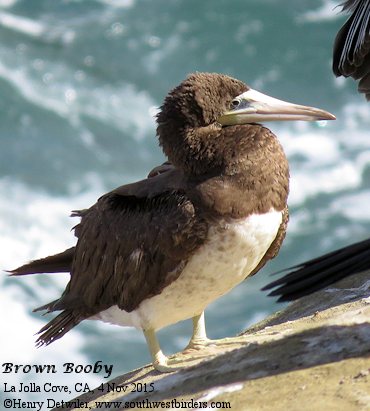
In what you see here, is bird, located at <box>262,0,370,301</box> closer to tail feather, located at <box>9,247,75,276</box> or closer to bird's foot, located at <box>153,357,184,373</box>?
tail feather, located at <box>9,247,75,276</box>

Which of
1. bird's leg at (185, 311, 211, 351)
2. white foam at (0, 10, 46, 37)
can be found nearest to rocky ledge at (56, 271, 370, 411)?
bird's leg at (185, 311, 211, 351)

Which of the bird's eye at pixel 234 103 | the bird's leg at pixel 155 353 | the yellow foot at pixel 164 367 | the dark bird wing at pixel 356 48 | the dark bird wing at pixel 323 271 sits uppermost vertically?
the dark bird wing at pixel 356 48

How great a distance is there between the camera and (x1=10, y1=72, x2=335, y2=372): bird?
18.6ft

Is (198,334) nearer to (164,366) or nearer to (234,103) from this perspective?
(164,366)

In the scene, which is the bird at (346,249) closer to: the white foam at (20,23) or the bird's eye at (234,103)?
the bird's eye at (234,103)

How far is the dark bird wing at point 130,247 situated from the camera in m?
5.69

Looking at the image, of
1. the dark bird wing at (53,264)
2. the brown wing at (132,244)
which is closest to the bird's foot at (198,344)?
the brown wing at (132,244)

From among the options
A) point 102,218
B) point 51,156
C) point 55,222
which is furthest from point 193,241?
point 51,156

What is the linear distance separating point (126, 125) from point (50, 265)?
31.9 feet

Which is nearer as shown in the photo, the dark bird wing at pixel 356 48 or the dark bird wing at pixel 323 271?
the dark bird wing at pixel 356 48

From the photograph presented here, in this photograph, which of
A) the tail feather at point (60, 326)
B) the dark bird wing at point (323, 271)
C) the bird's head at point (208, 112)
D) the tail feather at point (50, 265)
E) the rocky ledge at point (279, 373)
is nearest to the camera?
the rocky ledge at point (279, 373)

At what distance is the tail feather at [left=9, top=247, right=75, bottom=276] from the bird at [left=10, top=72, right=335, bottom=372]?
40 centimetres

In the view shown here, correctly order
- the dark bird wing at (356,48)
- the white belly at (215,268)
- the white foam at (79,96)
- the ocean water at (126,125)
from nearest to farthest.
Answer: the white belly at (215,268)
the dark bird wing at (356,48)
the ocean water at (126,125)
the white foam at (79,96)

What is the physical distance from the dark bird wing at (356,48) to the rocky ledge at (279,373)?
152 centimetres
